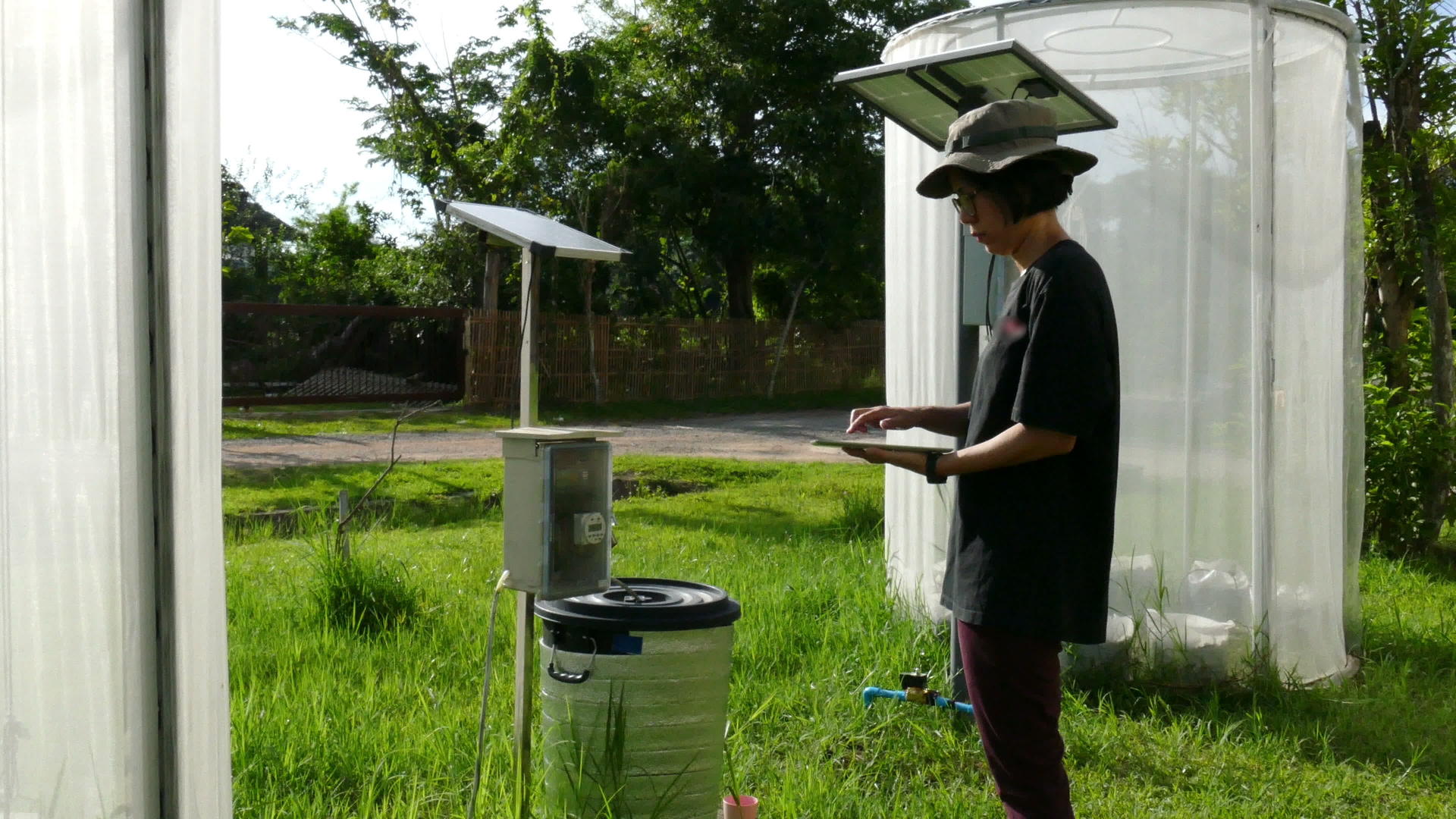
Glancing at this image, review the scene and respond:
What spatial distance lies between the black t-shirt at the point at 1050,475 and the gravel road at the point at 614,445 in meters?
10.6

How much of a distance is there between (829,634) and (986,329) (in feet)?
4.74

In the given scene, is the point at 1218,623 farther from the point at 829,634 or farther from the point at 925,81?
the point at 925,81

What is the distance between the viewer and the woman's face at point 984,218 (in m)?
2.65

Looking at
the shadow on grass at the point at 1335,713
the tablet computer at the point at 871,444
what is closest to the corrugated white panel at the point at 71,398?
the tablet computer at the point at 871,444

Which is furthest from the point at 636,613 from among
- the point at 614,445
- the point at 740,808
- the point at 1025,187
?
the point at 614,445

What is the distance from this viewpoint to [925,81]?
354 cm

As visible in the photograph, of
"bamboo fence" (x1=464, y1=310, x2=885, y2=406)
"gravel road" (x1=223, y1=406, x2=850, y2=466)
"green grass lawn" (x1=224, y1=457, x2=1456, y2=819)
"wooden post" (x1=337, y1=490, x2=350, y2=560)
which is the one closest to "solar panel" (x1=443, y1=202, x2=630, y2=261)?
"green grass lawn" (x1=224, y1=457, x2=1456, y2=819)

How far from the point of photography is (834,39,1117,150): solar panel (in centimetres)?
333

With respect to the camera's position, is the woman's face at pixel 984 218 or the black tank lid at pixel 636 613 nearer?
the woman's face at pixel 984 218

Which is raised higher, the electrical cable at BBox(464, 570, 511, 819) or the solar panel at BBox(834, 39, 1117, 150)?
the solar panel at BBox(834, 39, 1117, 150)

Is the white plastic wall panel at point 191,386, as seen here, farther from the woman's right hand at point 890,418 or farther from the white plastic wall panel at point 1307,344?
the white plastic wall panel at point 1307,344

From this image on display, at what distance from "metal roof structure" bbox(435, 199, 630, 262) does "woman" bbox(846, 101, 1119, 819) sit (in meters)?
0.89

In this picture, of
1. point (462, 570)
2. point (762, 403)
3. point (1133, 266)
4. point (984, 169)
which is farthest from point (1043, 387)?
point (762, 403)

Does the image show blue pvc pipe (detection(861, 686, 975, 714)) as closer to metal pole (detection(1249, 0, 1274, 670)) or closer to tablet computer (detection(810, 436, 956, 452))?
metal pole (detection(1249, 0, 1274, 670))
